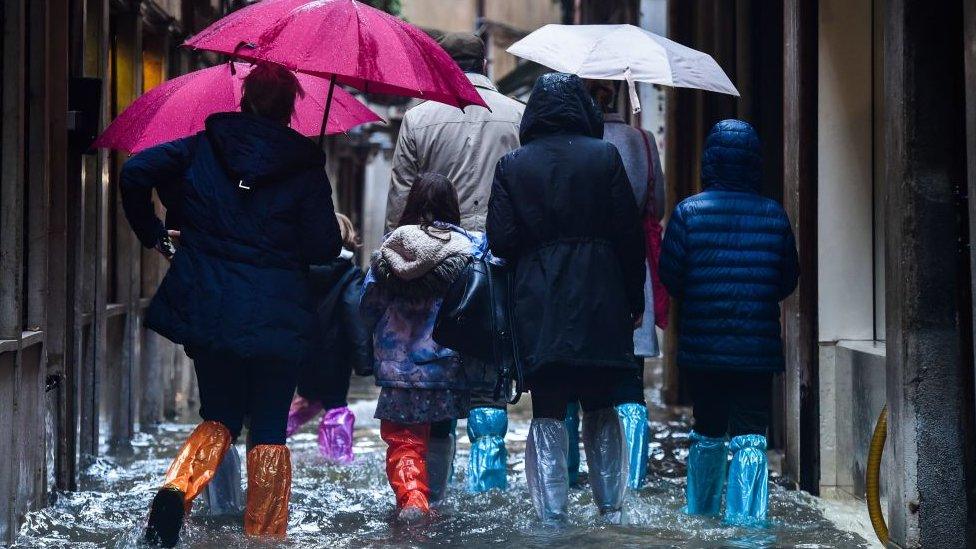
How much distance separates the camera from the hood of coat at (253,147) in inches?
206

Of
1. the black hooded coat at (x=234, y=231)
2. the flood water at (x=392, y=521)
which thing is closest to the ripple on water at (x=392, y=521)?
the flood water at (x=392, y=521)

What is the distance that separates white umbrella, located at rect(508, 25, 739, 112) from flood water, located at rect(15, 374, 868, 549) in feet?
6.53

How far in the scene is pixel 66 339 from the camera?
6562mm

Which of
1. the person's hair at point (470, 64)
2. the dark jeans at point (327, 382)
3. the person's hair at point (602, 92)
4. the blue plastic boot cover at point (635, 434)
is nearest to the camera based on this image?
the blue plastic boot cover at point (635, 434)

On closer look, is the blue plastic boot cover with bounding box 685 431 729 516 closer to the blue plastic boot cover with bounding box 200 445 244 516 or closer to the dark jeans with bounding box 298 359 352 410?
the blue plastic boot cover with bounding box 200 445 244 516

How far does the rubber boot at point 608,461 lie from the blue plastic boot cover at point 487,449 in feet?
2.69

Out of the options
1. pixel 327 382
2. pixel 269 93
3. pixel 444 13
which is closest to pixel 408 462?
pixel 269 93

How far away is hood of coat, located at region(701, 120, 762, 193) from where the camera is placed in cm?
580

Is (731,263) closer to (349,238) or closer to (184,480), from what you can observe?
(184,480)

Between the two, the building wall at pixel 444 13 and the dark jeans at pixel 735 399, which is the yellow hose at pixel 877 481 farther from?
the building wall at pixel 444 13

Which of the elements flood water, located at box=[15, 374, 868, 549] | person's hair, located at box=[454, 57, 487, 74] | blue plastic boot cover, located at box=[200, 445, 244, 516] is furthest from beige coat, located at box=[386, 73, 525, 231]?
blue plastic boot cover, located at box=[200, 445, 244, 516]

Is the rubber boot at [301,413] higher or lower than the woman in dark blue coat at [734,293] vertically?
lower

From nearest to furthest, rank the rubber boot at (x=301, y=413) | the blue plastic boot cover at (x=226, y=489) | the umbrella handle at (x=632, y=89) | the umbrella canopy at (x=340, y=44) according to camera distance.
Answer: the umbrella canopy at (x=340, y=44) → the blue plastic boot cover at (x=226, y=489) → the umbrella handle at (x=632, y=89) → the rubber boot at (x=301, y=413)

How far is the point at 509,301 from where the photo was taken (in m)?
5.73
